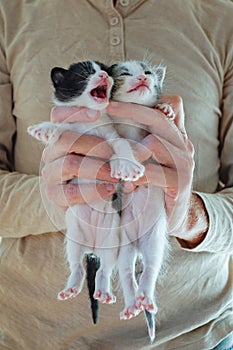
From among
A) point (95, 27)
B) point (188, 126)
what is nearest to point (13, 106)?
point (95, 27)

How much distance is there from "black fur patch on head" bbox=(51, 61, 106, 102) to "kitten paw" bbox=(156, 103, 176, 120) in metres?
0.08

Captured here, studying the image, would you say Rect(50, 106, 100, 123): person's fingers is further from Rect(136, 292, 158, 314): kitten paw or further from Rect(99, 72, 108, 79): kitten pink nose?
Rect(136, 292, 158, 314): kitten paw

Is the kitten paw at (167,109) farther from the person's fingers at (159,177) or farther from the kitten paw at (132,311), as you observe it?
the kitten paw at (132,311)

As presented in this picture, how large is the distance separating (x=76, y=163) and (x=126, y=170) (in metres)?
0.07

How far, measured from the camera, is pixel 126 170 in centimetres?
53

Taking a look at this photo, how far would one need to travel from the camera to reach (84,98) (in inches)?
22.5

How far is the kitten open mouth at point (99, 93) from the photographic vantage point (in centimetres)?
56

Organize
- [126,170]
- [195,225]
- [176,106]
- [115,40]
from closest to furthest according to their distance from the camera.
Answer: [126,170], [176,106], [195,225], [115,40]

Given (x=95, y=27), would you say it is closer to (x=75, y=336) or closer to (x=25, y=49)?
(x=25, y=49)

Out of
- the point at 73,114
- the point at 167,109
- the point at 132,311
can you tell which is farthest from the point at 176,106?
the point at 132,311

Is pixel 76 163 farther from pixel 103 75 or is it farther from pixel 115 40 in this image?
pixel 115 40

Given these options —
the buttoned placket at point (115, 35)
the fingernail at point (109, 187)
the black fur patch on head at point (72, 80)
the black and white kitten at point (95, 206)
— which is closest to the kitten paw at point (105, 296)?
the black and white kitten at point (95, 206)

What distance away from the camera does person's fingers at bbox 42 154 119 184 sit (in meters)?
0.56

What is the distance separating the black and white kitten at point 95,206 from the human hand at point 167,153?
0.07 feet
